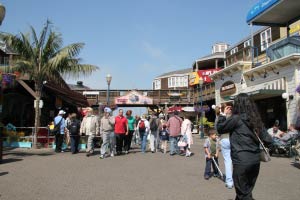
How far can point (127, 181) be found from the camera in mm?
7230

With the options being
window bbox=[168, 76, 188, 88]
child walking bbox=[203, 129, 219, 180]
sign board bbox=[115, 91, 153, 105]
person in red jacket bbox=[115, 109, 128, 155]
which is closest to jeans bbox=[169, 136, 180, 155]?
person in red jacket bbox=[115, 109, 128, 155]

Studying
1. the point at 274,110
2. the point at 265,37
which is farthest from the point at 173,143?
the point at 265,37

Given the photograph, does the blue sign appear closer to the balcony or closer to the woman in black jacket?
the balcony

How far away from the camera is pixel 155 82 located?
207ft

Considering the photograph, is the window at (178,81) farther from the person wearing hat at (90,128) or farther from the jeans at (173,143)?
the person wearing hat at (90,128)

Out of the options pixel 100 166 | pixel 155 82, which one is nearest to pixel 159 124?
pixel 100 166

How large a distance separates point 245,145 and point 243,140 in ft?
0.21

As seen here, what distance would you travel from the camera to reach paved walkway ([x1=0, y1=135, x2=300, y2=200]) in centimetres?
596

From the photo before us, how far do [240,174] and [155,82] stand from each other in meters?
59.3

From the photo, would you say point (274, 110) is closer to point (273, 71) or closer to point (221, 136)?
point (273, 71)

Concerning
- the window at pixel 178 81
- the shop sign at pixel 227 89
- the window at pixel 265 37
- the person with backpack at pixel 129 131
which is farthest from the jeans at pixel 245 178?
the window at pixel 178 81

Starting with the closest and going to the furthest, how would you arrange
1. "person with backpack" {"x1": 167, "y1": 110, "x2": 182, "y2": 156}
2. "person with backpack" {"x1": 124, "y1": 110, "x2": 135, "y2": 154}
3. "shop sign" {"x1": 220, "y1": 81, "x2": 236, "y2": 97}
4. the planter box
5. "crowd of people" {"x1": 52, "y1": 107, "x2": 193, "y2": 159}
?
"crowd of people" {"x1": 52, "y1": 107, "x2": 193, "y2": 159} < "person with backpack" {"x1": 167, "y1": 110, "x2": 182, "y2": 156} < "person with backpack" {"x1": 124, "y1": 110, "x2": 135, "y2": 154} < the planter box < "shop sign" {"x1": 220, "y1": 81, "x2": 236, "y2": 97}

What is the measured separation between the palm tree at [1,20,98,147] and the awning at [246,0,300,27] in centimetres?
1020

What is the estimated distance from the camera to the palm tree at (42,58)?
1513 centimetres
